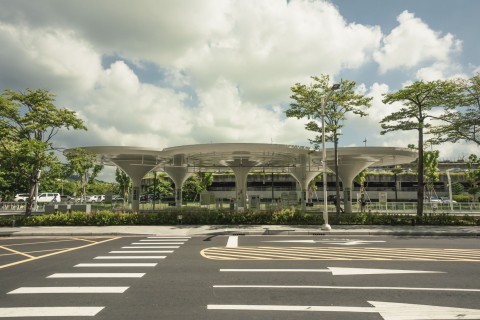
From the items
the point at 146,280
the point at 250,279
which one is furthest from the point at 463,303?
the point at 146,280

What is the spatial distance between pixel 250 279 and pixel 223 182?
67633 millimetres

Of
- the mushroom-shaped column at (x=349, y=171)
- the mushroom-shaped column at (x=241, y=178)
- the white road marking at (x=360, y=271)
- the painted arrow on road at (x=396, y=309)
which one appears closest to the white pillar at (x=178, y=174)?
the mushroom-shaped column at (x=241, y=178)

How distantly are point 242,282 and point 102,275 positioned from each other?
3.95m

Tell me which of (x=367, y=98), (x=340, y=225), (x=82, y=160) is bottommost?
(x=340, y=225)


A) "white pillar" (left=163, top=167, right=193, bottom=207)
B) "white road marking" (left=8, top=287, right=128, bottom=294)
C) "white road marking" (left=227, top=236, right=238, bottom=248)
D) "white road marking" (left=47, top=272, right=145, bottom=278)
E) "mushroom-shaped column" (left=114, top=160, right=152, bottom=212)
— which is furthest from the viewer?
"white pillar" (left=163, top=167, right=193, bottom=207)

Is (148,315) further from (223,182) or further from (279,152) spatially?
(223,182)

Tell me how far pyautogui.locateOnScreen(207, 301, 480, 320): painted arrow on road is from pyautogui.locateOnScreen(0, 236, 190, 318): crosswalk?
2.67 metres

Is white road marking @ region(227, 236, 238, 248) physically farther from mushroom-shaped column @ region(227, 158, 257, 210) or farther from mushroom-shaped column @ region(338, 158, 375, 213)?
mushroom-shaped column @ region(338, 158, 375, 213)

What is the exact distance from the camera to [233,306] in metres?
6.07

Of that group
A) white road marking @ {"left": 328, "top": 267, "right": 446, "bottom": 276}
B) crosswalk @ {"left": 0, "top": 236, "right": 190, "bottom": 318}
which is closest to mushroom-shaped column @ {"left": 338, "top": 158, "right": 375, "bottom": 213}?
crosswalk @ {"left": 0, "top": 236, "right": 190, "bottom": 318}

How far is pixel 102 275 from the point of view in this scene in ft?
27.8

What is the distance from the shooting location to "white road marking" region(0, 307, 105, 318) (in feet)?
18.4

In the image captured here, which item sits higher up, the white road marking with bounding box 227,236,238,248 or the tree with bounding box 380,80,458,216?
the tree with bounding box 380,80,458,216

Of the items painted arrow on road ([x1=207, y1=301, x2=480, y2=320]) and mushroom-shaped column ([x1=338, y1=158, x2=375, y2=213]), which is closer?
painted arrow on road ([x1=207, y1=301, x2=480, y2=320])
